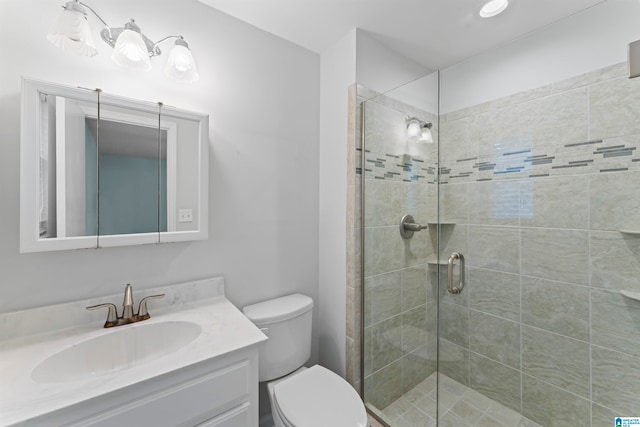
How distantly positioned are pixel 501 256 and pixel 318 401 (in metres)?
1.35

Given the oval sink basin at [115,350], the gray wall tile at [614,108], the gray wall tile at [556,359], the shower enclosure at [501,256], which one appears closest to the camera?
the oval sink basin at [115,350]

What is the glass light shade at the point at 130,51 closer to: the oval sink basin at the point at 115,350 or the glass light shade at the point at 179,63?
the glass light shade at the point at 179,63

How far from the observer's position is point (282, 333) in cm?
142

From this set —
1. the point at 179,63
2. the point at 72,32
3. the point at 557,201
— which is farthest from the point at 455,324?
the point at 72,32

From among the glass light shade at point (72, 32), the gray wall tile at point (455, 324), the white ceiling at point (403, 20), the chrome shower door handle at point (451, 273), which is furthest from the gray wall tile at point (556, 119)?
the glass light shade at point (72, 32)

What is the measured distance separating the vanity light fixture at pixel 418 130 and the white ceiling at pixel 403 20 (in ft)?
1.85

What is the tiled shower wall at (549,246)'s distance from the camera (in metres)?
1.28

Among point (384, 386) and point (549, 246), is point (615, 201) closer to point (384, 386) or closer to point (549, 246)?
point (549, 246)

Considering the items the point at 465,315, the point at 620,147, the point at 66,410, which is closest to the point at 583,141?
the point at 620,147

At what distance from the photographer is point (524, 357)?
1.61m

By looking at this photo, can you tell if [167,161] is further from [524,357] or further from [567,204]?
[524,357]

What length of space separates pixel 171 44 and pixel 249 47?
424 millimetres

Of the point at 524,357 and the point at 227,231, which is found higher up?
the point at 227,231

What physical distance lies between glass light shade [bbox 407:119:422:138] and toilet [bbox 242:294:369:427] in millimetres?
1138
